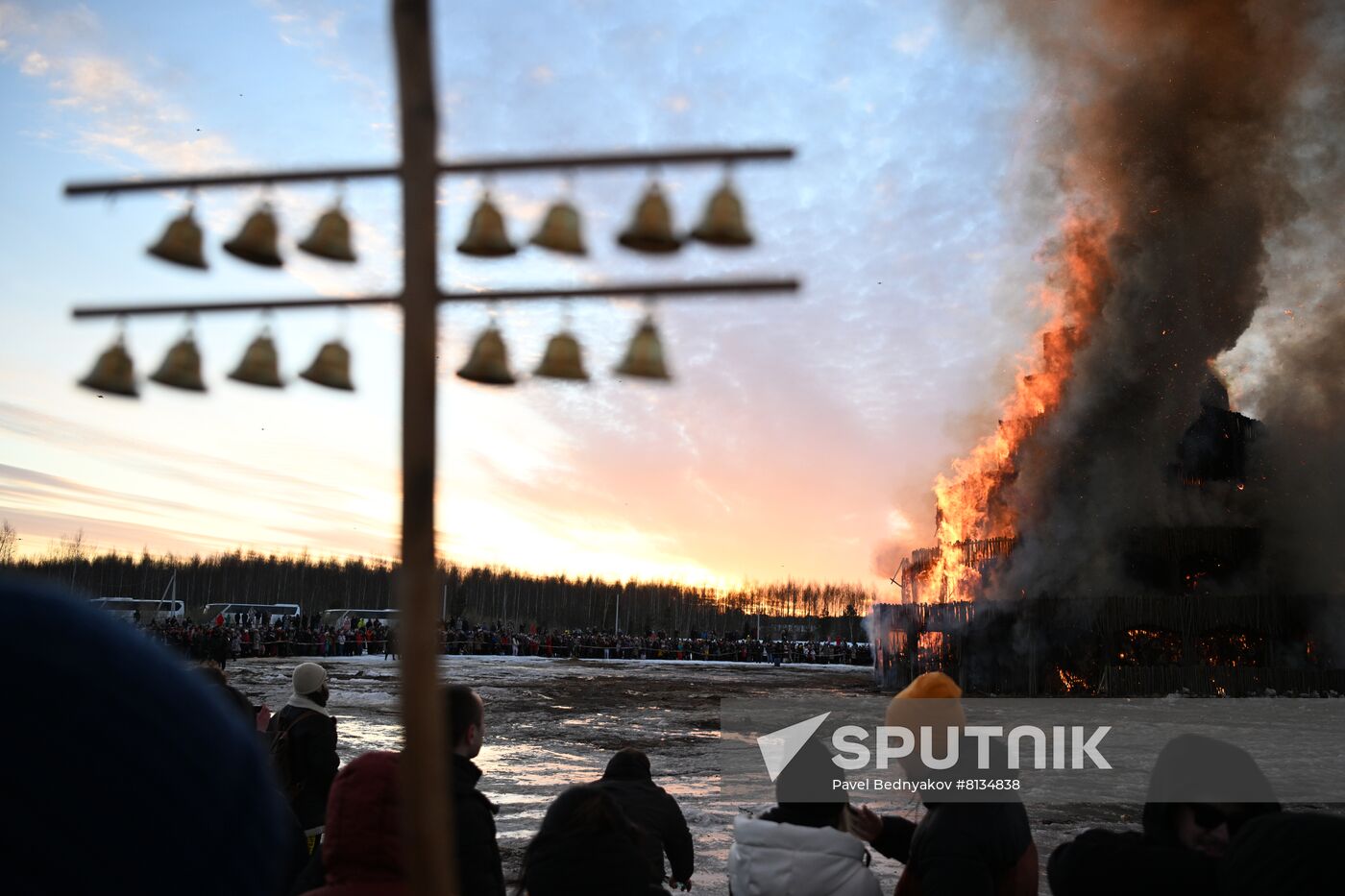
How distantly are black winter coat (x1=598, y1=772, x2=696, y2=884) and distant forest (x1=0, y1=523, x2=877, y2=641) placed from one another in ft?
344

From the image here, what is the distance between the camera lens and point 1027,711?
84.5 feet

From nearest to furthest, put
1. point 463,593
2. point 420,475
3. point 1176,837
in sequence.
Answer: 1. point 420,475
2. point 1176,837
3. point 463,593

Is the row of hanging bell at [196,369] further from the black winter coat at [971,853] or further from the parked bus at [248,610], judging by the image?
the parked bus at [248,610]

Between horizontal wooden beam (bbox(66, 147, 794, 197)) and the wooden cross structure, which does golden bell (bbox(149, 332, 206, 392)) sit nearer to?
horizontal wooden beam (bbox(66, 147, 794, 197))

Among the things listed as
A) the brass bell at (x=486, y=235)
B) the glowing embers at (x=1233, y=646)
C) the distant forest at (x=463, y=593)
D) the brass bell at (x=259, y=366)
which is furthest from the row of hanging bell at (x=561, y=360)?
the distant forest at (x=463, y=593)

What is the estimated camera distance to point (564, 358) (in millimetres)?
3363

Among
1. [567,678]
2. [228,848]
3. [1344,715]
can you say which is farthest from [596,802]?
[567,678]

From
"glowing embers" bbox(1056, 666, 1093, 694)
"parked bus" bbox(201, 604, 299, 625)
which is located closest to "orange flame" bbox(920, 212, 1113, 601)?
"glowing embers" bbox(1056, 666, 1093, 694)

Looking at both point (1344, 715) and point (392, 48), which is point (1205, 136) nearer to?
point (1344, 715)

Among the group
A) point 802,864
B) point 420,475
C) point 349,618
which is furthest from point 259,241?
Answer: point 349,618

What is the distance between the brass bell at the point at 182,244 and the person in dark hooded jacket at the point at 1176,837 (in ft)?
11.7

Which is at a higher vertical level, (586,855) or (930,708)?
(930,708)

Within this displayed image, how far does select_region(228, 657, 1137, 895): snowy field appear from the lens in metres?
10.4

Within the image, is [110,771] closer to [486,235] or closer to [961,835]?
[486,235]
